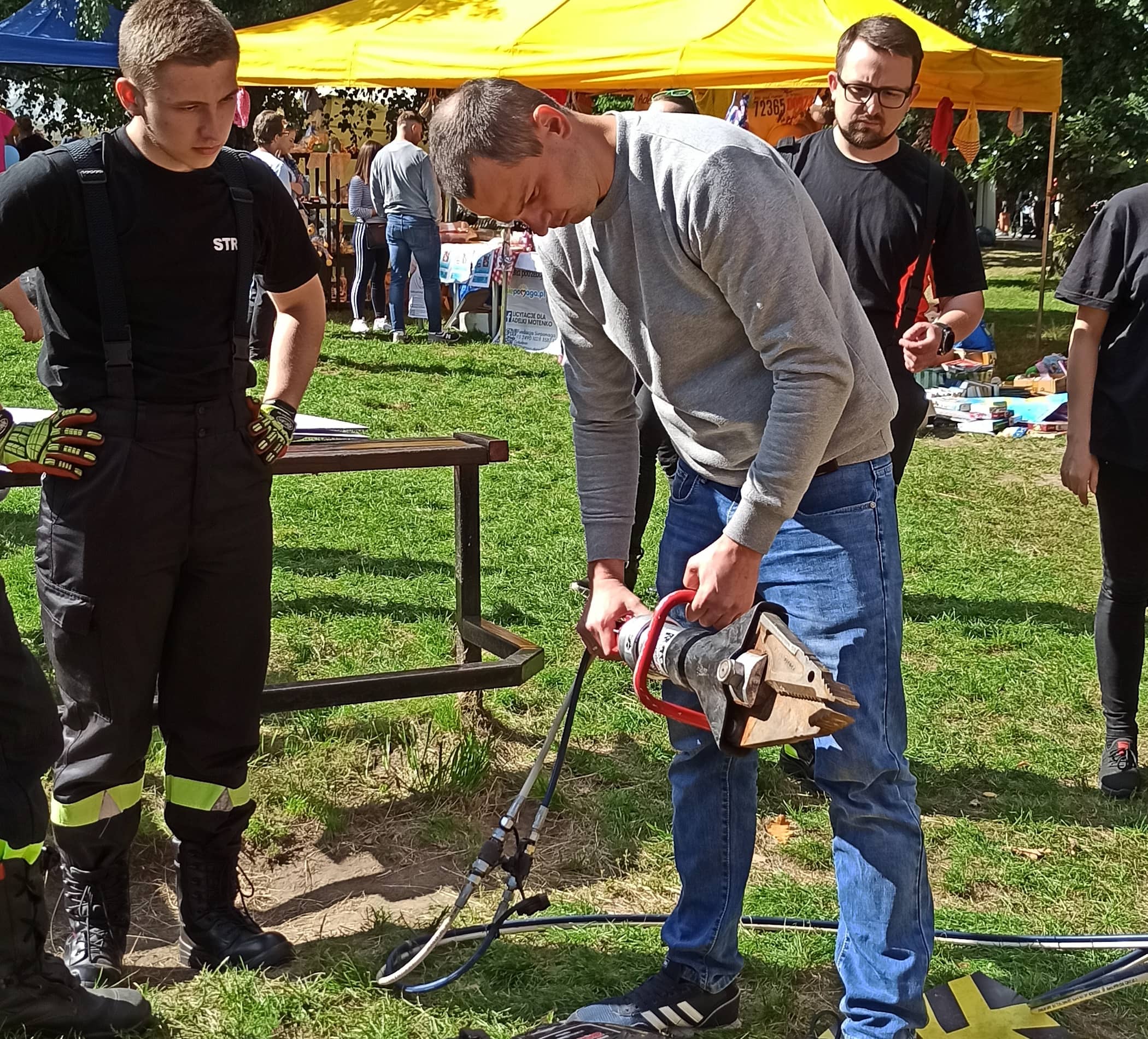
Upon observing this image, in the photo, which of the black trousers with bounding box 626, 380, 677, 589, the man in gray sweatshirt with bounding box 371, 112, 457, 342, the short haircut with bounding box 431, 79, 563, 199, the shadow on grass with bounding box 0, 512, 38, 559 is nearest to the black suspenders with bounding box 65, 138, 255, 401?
the short haircut with bounding box 431, 79, 563, 199

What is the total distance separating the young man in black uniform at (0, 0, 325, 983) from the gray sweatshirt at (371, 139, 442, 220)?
30.9ft

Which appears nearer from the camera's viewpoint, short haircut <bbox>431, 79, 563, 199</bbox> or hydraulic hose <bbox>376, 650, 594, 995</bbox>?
short haircut <bbox>431, 79, 563, 199</bbox>

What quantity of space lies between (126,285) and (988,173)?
17.9 metres

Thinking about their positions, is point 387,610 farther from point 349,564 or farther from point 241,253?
point 241,253

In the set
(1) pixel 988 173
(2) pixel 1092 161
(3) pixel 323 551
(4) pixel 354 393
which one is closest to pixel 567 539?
(3) pixel 323 551

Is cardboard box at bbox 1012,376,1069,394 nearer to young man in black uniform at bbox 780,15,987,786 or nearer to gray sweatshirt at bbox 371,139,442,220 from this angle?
gray sweatshirt at bbox 371,139,442,220

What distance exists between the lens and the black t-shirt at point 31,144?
45.6 ft

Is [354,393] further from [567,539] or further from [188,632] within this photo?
[188,632]

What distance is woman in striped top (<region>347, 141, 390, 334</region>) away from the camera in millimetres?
12797

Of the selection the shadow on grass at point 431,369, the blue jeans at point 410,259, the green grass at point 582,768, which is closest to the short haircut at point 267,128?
the blue jeans at point 410,259

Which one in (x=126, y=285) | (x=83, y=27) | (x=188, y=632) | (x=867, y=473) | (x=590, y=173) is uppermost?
(x=83, y=27)

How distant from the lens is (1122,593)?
400cm

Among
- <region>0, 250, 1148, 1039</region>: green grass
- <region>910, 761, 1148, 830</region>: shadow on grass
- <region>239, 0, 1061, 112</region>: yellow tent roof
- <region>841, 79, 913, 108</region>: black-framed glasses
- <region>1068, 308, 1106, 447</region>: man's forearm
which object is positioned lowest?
<region>910, 761, 1148, 830</region>: shadow on grass

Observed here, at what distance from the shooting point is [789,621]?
2.50 meters
